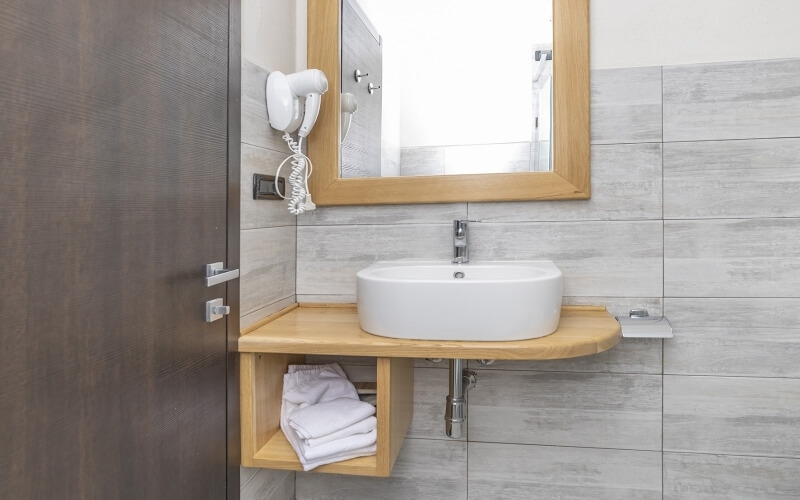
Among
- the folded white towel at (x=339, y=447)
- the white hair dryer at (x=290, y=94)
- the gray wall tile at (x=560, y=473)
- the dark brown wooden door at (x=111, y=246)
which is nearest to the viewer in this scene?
the dark brown wooden door at (x=111, y=246)

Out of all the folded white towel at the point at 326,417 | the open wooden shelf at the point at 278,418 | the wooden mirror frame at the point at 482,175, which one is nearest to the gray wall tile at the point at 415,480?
the open wooden shelf at the point at 278,418

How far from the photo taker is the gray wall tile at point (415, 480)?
1.67m

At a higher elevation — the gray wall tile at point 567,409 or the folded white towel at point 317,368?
the folded white towel at point 317,368

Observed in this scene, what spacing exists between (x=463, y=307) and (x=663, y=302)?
709 mm

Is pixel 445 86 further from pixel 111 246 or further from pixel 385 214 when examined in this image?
pixel 111 246

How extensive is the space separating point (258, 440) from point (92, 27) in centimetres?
97

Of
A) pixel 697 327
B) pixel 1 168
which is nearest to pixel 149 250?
pixel 1 168

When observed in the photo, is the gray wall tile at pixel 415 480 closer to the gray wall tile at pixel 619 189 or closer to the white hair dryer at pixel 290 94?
the gray wall tile at pixel 619 189

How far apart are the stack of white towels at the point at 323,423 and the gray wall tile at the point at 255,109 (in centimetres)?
64

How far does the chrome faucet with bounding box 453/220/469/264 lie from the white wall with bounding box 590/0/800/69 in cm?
61

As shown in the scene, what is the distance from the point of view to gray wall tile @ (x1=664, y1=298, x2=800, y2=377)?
1516 millimetres

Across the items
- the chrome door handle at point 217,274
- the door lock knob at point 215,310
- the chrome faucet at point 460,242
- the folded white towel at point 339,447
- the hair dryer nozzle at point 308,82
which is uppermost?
the hair dryer nozzle at point 308,82

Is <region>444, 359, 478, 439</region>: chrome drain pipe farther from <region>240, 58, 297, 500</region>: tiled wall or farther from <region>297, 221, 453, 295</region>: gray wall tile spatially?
<region>240, 58, 297, 500</region>: tiled wall

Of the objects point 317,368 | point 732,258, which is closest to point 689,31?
point 732,258
